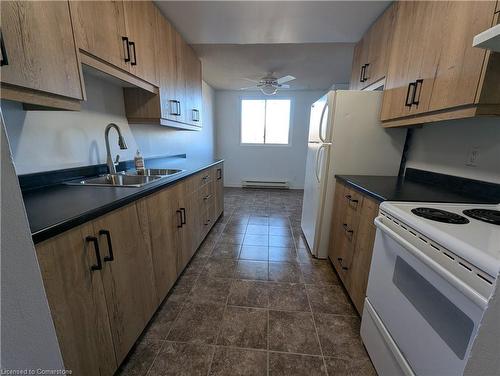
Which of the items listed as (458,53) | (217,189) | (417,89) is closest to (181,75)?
(217,189)

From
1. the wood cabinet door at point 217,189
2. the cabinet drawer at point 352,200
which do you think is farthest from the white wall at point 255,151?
the cabinet drawer at point 352,200

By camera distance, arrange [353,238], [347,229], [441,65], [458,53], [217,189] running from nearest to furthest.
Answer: [458,53] < [441,65] < [353,238] < [347,229] < [217,189]

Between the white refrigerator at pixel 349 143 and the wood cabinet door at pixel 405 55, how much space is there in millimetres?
193

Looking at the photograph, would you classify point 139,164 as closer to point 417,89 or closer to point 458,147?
point 417,89

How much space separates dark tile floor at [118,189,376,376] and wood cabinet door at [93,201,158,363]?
0.20m

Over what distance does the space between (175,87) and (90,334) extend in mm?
2156

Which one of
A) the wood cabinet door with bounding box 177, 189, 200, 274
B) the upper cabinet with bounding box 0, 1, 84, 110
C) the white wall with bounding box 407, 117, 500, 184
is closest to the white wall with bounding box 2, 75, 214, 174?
the upper cabinet with bounding box 0, 1, 84, 110

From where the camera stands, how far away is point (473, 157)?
133cm

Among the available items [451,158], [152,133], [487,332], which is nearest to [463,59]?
[451,158]

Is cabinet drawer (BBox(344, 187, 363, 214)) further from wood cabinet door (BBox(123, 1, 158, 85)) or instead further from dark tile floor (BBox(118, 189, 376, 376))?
wood cabinet door (BBox(123, 1, 158, 85))

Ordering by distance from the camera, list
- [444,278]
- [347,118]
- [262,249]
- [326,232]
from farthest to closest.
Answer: [262,249] → [326,232] → [347,118] → [444,278]

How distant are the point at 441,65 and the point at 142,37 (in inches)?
78.6

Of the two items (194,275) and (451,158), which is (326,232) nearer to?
(451,158)

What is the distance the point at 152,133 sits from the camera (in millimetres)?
2439
